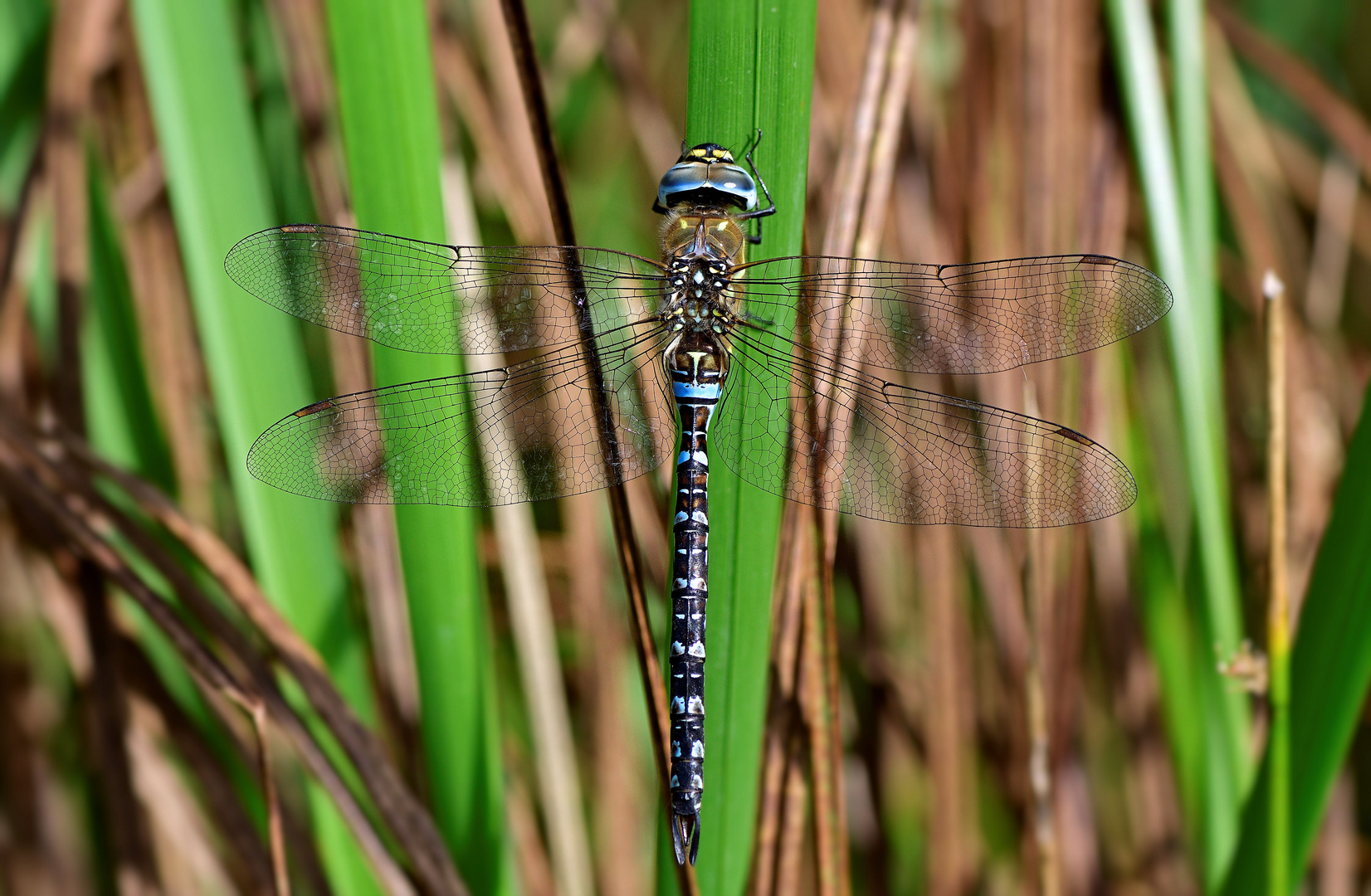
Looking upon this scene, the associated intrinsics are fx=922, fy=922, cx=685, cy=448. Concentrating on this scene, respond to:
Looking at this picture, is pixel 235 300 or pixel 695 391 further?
pixel 695 391

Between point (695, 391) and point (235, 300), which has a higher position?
point (235, 300)

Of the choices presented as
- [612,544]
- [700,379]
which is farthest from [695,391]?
[612,544]

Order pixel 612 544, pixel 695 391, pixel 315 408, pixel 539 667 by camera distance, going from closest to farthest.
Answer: pixel 315 408 < pixel 695 391 < pixel 539 667 < pixel 612 544

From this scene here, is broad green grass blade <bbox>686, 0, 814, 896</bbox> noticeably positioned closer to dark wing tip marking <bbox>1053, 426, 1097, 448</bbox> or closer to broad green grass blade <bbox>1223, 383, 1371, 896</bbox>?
dark wing tip marking <bbox>1053, 426, 1097, 448</bbox>

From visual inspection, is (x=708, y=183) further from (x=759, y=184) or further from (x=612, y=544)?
(x=612, y=544)

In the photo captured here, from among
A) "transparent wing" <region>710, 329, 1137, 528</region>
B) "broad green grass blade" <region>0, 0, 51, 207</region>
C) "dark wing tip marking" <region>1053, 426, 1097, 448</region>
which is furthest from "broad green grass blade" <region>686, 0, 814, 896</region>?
"broad green grass blade" <region>0, 0, 51, 207</region>

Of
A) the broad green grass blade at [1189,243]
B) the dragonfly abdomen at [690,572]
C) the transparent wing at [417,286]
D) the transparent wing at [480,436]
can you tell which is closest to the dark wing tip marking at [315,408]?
the transparent wing at [480,436]
